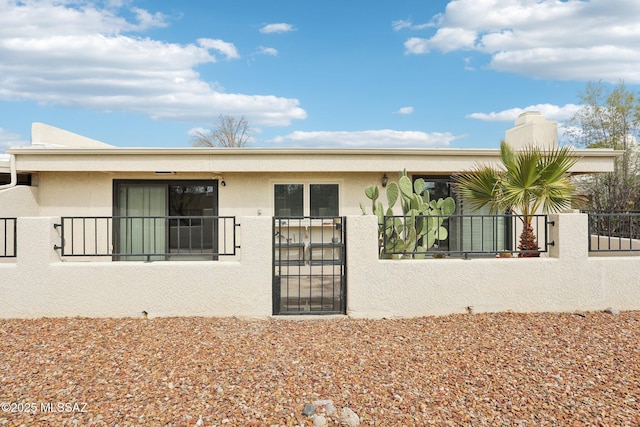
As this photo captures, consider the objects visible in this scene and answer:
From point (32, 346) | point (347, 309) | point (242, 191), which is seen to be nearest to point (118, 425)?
point (32, 346)

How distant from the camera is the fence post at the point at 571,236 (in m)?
6.93

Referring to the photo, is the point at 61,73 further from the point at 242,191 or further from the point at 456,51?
the point at 456,51

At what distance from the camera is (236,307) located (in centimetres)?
659

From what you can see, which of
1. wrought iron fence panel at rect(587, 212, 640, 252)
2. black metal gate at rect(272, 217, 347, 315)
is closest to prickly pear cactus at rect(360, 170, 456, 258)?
black metal gate at rect(272, 217, 347, 315)

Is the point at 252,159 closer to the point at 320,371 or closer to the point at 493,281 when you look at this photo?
the point at 493,281

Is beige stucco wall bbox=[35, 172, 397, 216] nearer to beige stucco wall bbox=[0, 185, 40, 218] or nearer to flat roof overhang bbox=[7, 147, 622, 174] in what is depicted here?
beige stucco wall bbox=[0, 185, 40, 218]

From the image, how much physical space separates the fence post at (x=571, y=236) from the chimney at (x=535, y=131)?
526 cm

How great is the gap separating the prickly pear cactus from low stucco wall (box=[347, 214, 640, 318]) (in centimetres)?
52

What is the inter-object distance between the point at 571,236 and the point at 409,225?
2565 millimetres

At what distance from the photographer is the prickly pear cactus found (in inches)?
283

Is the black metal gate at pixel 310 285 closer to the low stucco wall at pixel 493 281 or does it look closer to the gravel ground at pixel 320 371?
the low stucco wall at pixel 493 281

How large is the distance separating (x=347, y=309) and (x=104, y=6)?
526 inches

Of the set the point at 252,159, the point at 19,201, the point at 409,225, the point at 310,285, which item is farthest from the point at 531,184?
the point at 19,201

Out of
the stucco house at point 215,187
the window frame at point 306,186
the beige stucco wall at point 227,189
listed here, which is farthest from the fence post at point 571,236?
the window frame at point 306,186
